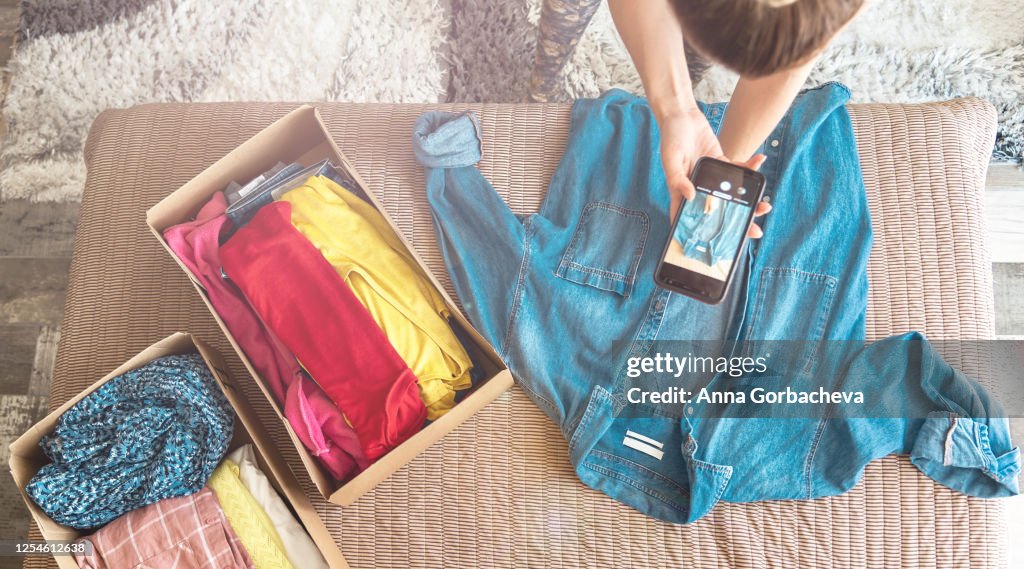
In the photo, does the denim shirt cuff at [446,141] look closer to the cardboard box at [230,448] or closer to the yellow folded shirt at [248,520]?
the cardboard box at [230,448]

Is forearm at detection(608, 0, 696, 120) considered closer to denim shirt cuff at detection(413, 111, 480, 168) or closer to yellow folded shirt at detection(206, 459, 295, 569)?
denim shirt cuff at detection(413, 111, 480, 168)

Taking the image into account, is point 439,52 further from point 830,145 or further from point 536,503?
point 536,503

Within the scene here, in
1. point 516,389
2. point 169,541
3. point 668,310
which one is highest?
point 668,310

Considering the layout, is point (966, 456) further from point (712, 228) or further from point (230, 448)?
point (230, 448)

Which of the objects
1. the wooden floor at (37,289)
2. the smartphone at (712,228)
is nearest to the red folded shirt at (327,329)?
the smartphone at (712,228)

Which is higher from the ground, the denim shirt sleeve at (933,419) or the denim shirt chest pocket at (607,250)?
the denim shirt chest pocket at (607,250)

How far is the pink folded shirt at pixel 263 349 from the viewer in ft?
3.11

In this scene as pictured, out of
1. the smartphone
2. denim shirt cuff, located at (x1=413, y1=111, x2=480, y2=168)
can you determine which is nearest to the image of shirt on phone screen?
the smartphone

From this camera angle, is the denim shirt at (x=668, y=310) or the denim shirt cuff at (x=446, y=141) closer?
the denim shirt at (x=668, y=310)

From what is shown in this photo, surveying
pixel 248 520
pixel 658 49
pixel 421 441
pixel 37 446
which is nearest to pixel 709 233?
pixel 658 49

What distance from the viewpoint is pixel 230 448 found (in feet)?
3.30

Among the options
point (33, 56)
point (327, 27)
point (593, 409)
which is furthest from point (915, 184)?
point (33, 56)

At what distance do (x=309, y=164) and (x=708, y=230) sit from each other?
0.66 metres

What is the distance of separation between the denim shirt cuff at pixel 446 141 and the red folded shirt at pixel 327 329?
0.73ft
